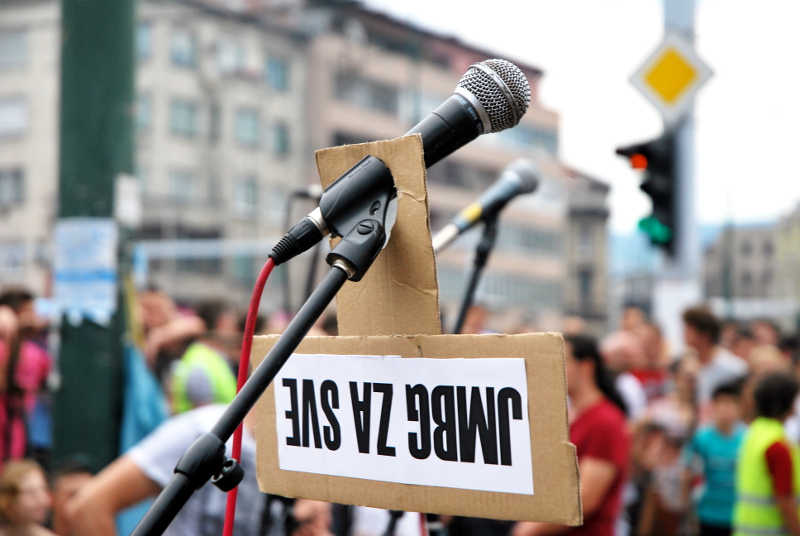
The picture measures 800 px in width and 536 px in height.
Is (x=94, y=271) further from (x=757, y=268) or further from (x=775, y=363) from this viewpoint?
(x=757, y=268)

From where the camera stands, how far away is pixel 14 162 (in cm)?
3272

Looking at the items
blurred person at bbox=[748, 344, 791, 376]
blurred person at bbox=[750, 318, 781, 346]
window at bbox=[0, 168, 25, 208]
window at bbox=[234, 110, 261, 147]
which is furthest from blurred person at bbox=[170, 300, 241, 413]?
window at bbox=[0, 168, 25, 208]

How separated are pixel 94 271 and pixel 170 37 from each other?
29218 millimetres

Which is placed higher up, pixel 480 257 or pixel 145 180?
pixel 145 180

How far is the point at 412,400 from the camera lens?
1.33 metres

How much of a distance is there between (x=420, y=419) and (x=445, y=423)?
1.7 inches

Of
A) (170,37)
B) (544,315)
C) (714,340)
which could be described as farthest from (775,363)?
(544,315)

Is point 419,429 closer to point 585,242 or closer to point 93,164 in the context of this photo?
point 93,164

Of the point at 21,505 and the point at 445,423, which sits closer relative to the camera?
the point at 445,423

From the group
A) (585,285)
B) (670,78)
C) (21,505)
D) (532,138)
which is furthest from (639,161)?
(585,285)

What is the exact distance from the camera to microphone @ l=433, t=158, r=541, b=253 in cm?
207

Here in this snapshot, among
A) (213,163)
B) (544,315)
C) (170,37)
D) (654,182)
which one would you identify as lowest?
(544,315)

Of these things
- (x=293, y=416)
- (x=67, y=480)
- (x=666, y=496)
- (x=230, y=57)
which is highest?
(x=230, y=57)

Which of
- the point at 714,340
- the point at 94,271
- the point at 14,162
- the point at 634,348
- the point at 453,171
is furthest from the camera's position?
the point at 453,171
